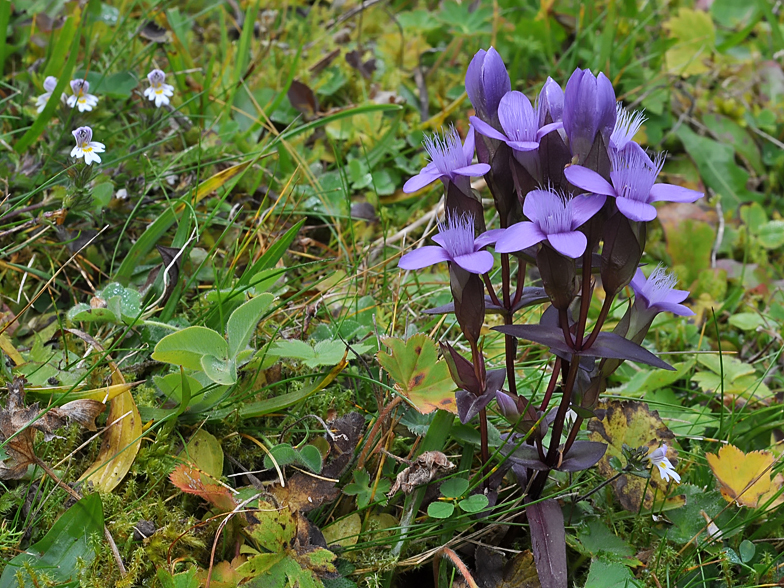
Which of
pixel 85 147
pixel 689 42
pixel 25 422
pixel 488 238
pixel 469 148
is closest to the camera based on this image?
pixel 488 238

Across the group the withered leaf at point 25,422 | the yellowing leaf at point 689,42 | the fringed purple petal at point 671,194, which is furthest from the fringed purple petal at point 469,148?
the yellowing leaf at point 689,42

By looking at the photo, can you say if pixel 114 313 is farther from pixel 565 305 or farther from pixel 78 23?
pixel 78 23

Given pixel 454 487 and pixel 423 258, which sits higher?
pixel 423 258

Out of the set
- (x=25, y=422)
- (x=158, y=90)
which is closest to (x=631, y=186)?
(x=25, y=422)

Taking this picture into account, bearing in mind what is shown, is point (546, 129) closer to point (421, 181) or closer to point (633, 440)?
point (421, 181)

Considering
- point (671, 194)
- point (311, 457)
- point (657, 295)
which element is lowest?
point (311, 457)

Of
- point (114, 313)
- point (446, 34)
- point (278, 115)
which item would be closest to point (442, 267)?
point (278, 115)
